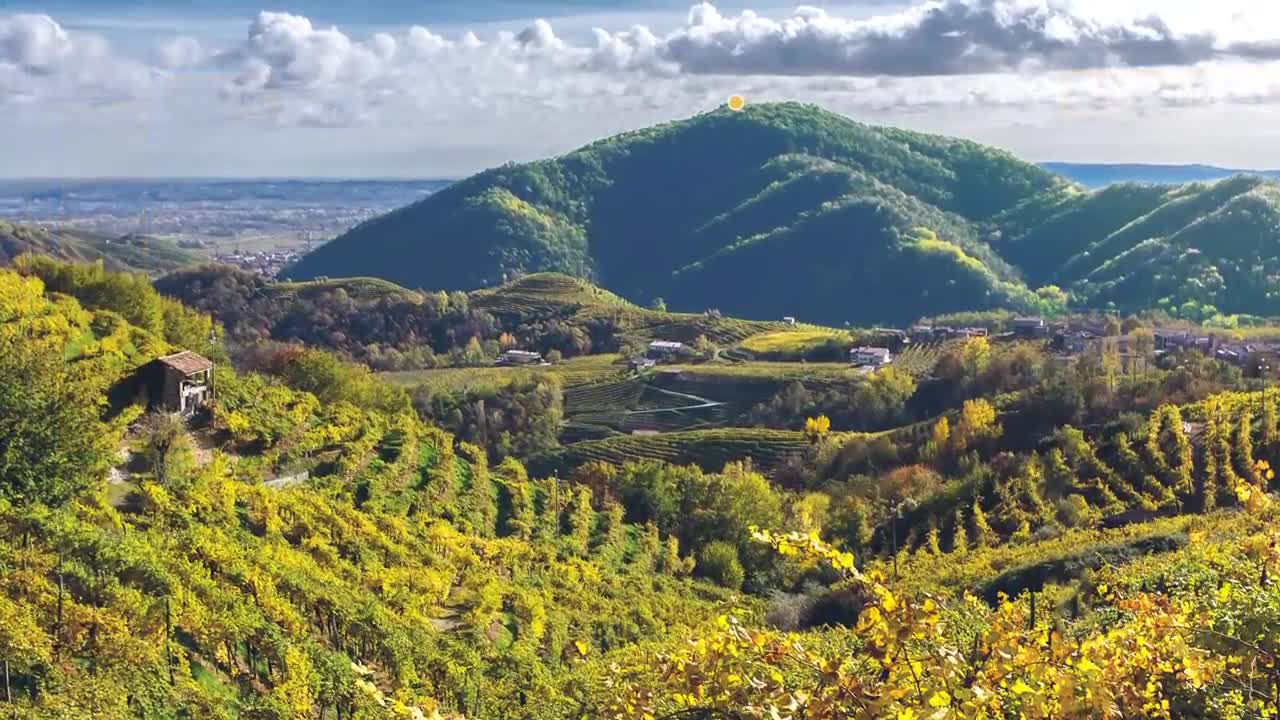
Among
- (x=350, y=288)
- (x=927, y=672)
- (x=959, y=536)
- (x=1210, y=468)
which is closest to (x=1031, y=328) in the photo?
(x=1210, y=468)

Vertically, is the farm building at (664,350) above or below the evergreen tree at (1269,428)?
below

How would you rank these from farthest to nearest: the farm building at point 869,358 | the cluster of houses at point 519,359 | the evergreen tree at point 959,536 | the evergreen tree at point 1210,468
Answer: the cluster of houses at point 519,359 → the farm building at point 869,358 → the evergreen tree at point 1210,468 → the evergreen tree at point 959,536

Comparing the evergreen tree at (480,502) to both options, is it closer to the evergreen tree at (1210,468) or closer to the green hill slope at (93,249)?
the evergreen tree at (1210,468)

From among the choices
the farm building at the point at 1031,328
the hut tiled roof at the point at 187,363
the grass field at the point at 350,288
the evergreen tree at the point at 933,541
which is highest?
the hut tiled roof at the point at 187,363

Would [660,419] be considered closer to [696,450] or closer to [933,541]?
[696,450]

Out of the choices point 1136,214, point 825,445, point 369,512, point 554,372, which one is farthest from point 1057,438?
point 1136,214

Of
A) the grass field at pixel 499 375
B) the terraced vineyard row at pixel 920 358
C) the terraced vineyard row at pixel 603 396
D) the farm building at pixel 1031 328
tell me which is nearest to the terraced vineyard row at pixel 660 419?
the terraced vineyard row at pixel 603 396

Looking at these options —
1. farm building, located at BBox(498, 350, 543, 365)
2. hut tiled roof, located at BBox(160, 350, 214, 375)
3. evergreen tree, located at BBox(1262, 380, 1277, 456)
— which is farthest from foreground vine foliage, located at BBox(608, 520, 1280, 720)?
farm building, located at BBox(498, 350, 543, 365)

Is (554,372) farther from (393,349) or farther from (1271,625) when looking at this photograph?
(1271,625)
